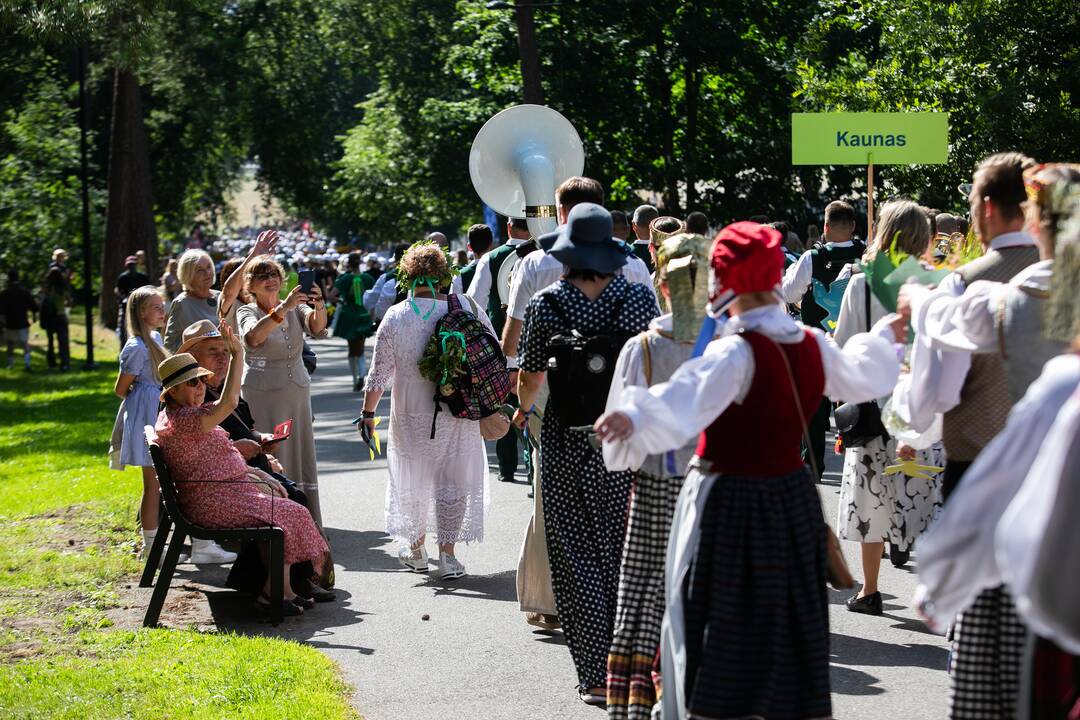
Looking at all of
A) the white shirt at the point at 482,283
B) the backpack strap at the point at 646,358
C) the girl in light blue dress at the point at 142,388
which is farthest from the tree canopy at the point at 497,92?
the backpack strap at the point at 646,358

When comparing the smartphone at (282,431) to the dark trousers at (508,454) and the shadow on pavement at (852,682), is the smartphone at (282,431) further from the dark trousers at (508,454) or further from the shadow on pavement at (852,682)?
the shadow on pavement at (852,682)

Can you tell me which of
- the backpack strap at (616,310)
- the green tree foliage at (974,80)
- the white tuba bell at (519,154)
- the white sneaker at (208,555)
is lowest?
the white sneaker at (208,555)

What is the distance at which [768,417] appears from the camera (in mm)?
4410

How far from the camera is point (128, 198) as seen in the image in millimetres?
31781

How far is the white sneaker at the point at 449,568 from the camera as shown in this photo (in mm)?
8539

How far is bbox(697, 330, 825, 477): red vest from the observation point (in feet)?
14.4

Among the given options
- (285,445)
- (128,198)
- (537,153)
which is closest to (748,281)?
(285,445)

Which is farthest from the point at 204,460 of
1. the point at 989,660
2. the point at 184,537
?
the point at 989,660

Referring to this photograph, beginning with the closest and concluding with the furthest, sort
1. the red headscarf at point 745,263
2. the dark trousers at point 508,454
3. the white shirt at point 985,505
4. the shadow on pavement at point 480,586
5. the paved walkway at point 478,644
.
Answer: the white shirt at point 985,505, the red headscarf at point 745,263, the paved walkway at point 478,644, the shadow on pavement at point 480,586, the dark trousers at point 508,454

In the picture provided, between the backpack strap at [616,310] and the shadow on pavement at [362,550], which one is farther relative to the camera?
the shadow on pavement at [362,550]

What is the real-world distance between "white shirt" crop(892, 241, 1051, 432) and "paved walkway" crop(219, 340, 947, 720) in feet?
4.88

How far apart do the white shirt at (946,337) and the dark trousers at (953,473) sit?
16cm

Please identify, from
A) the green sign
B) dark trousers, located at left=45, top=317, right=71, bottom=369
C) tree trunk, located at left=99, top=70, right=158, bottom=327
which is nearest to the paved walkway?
the green sign

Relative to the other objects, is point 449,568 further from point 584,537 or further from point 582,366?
point 582,366
